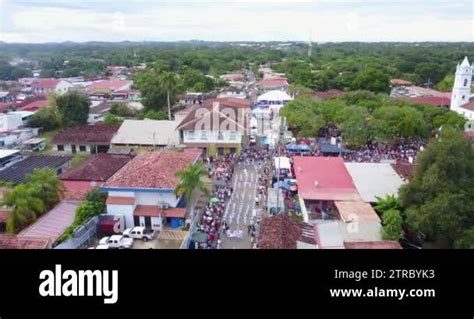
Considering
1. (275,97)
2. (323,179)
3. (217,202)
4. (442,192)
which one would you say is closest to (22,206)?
(217,202)

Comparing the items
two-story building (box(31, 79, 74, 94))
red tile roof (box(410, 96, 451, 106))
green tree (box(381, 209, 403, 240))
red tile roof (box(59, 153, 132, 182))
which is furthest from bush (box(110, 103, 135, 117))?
green tree (box(381, 209, 403, 240))

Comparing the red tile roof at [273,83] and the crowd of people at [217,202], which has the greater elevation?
the red tile roof at [273,83]

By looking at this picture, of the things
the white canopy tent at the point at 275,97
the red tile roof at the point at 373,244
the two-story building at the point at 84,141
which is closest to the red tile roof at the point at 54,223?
the red tile roof at the point at 373,244

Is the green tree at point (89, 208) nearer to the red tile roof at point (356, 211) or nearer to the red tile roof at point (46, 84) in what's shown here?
the red tile roof at point (356, 211)

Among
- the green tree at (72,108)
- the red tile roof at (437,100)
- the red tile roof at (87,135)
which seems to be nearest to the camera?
the red tile roof at (87,135)

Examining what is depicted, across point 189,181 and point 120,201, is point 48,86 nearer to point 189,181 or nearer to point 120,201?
point 120,201
